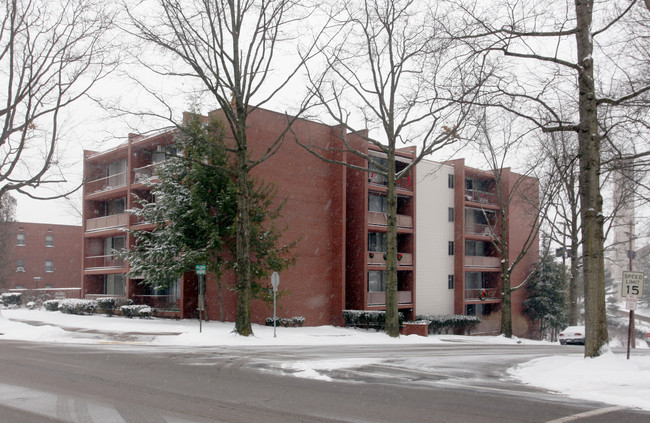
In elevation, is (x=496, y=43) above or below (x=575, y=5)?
below

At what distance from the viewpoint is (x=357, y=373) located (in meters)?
12.3

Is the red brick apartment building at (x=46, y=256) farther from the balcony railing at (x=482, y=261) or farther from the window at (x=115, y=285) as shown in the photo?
the balcony railing at (x=482, y=261)

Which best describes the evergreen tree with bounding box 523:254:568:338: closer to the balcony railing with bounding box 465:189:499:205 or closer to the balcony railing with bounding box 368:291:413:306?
the balcony railing with bounding box 465:189:499:205

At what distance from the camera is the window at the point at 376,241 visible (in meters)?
36.6

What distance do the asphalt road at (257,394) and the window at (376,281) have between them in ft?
70.9

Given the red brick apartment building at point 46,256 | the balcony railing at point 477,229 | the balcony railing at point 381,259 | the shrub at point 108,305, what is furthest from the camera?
the red brick apartment building at point 46,256

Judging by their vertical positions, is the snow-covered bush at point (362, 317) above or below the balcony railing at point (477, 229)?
below

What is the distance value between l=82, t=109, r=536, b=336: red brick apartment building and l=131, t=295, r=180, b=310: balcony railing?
0.22 feet

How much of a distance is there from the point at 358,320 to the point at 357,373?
67.0 ft

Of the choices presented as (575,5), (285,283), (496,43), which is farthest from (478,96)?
(285,283)

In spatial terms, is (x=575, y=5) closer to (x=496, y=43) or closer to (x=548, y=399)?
(x=496, y=43)

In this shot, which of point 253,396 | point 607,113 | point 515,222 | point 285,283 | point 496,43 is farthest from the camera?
point 515,222

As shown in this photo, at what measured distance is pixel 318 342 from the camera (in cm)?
2227

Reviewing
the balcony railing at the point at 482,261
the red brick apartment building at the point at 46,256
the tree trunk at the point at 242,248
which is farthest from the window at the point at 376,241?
the red brick apartment building at the point at 46,256
